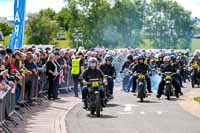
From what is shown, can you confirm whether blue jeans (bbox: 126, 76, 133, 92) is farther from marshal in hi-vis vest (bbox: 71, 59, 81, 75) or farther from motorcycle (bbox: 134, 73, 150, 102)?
motorcycle (bbox: 134, 73, 150, 102)

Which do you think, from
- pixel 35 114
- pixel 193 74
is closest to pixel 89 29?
pixel 193 74

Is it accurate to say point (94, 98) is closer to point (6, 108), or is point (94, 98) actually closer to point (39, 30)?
point (6, 108)

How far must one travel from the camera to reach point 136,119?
18.5 m

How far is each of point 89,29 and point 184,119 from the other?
93357mm

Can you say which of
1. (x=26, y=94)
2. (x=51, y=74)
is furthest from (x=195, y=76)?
(x=26, y=94)

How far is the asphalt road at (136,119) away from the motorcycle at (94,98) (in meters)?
0.29

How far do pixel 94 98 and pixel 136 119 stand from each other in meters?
1.70

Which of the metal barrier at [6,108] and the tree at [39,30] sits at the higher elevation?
the tree at [39,30]

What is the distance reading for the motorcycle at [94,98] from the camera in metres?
19.3

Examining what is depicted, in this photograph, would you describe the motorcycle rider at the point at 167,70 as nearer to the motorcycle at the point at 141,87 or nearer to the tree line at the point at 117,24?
the motorcycle at the point at 141,87

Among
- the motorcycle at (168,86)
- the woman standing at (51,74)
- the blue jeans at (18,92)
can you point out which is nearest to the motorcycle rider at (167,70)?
the motorcycle at (168,86)

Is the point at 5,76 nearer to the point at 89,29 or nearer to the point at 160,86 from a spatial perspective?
the point at 160,86

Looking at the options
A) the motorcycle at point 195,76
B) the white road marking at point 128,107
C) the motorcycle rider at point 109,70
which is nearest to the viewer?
the white road marking at point 128,107

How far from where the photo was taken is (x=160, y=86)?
27.0 meters
